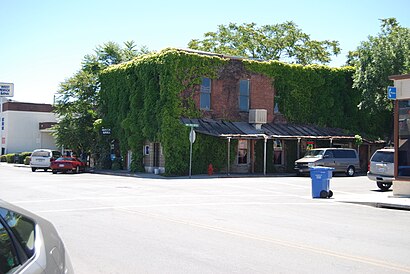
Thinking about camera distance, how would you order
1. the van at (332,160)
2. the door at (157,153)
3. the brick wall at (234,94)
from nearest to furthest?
the van at (332,160)
the door at (157,153)
the brick wall at (234,94)

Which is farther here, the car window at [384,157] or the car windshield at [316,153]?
the car windshield at [316,153]

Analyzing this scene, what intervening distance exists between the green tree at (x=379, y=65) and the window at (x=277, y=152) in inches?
305

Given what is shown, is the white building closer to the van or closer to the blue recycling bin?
the van

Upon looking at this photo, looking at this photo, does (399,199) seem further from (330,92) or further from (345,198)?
(330,92)

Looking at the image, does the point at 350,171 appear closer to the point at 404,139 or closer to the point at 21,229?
the point at 404,139

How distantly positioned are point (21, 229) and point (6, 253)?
47 centimetres

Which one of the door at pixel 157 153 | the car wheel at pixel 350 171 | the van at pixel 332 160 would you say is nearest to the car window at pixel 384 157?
the van at pixel 332 160

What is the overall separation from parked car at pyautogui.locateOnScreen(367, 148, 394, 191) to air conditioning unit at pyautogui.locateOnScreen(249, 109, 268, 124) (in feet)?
46.5

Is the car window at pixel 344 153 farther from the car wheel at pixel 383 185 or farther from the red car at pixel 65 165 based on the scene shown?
the red car at pixel 65 165

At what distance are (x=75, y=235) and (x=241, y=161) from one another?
26.8 m

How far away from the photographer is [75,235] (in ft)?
32.1

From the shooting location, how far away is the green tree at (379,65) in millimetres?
36969

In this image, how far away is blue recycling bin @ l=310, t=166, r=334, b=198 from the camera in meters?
18.7

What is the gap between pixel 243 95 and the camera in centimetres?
3722
